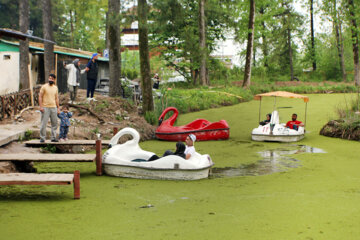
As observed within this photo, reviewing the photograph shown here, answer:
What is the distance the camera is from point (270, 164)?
35.7 feet

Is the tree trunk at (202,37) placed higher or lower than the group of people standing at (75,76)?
higher

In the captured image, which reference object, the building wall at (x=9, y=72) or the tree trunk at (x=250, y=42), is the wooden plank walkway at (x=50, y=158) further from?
the tree trunk at (x=250, y=42)

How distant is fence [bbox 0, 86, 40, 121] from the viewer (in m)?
14.1

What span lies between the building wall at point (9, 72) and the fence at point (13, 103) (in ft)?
21.5

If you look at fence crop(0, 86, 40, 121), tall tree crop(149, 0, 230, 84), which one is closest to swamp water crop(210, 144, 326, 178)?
fence crop(0, 86, 40, 121)

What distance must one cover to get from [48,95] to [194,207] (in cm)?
537

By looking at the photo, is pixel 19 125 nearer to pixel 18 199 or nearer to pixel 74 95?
pixel 74 95

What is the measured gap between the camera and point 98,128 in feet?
47.3

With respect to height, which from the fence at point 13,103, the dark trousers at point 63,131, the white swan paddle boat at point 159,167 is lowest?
the white swan paddle boat at point 159,167

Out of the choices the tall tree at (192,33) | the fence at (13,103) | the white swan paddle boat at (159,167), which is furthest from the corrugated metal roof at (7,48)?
the white swan paddle boat at (159,167)

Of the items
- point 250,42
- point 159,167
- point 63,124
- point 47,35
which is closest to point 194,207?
point 159,167

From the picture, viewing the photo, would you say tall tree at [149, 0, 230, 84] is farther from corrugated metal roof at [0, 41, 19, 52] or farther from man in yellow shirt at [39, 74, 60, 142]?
man in yellow shirt at [39, 74, 60, 142]

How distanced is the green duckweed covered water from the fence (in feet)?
14.9

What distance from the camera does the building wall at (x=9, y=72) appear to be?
21969mm
